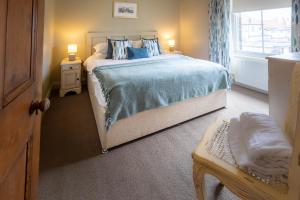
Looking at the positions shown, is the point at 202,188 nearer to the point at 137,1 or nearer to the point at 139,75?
the point at 139,75

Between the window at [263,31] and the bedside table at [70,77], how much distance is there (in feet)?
10.7

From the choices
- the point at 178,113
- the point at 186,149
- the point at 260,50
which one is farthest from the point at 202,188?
the point at 260,50

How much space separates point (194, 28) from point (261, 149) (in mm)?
4443

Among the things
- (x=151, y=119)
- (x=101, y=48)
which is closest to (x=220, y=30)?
(x=101, y=48)

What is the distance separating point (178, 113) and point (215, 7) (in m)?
2.77

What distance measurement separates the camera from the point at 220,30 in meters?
4.04

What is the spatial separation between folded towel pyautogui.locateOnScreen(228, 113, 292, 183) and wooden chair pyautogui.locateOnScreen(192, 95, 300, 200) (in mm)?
42

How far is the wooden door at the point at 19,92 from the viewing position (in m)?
0.51

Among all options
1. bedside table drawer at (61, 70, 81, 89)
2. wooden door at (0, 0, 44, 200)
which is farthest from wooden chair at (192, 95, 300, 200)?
bedside table drawer at (61, 70, 81, 89)

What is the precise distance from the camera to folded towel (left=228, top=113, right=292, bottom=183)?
84 cm

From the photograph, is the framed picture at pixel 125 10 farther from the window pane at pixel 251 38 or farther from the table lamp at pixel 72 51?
the window pane at pixel 251 38

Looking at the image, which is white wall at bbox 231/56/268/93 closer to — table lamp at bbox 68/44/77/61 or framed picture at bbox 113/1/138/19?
framed picture at bbox 113/1/138/19

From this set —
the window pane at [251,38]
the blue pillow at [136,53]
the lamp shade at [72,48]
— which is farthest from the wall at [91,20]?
the window pane at [251,38]

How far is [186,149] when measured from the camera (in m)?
2.02
